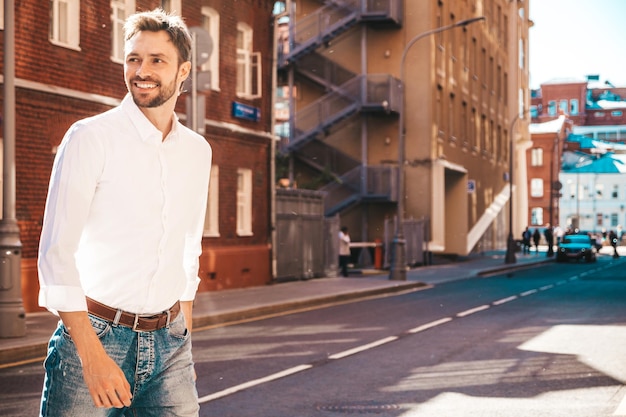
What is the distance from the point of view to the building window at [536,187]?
102250 millimetres

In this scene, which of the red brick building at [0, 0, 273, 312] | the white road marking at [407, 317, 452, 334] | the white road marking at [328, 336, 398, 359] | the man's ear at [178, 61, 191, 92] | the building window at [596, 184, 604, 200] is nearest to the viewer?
the man's ear at [178, 61, 191, 92]

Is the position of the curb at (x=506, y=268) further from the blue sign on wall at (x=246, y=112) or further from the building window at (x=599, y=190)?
the building window at (x=599, y=190)

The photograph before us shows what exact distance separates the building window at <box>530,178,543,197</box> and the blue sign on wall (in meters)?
78.4

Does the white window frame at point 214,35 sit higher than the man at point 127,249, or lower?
higher

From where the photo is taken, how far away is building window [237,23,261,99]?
86.0 feet

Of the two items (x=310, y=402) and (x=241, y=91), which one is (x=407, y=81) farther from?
(x=310, y=402)

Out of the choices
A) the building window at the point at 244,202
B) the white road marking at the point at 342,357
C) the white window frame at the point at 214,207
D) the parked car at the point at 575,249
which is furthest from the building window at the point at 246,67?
the parked car at the point at 575,249

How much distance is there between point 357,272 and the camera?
1371 inches

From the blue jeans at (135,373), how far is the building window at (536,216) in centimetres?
10136

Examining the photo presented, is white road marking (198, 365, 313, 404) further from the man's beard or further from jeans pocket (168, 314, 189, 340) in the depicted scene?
the man's beard

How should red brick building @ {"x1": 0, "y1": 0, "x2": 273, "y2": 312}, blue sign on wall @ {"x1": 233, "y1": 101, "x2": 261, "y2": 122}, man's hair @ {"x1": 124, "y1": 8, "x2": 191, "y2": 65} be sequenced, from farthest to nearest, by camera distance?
blue sign on wall @ {"x1": 233, "y1": 101, "x2": 261, "y2": 122}
red brick building @ {"x1": 0, "y1": 0, "x2": 273, "y2": 312}
man's hair @ {"x1": 124, "y1": 8, "x2": 191, "y2": 65}

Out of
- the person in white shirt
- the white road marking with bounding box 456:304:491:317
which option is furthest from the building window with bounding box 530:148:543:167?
the white road marking with bounding box 456:304:491:317

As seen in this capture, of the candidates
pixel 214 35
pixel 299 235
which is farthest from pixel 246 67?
pixel 299 235

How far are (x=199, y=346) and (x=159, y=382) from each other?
386 inches
